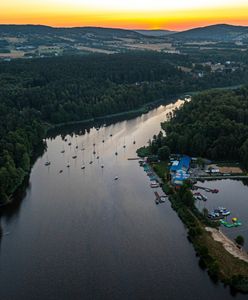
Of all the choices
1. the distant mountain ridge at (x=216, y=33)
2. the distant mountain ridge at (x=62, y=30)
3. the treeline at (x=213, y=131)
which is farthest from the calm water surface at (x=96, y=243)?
the distant mountain ridge at (x=216, y=33)

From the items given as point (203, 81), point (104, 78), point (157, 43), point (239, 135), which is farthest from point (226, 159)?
point (157, 43)

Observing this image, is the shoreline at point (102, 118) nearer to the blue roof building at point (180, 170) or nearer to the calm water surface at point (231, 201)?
the blue roof building at point (180, 170)

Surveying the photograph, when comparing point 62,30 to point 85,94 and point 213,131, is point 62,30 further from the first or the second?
point 213,131

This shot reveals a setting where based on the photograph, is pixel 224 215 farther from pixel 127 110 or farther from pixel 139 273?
pixel 127 110

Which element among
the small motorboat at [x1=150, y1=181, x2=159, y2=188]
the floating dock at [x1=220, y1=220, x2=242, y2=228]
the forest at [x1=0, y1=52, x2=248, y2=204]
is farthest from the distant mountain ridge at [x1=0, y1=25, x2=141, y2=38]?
the floating dock at [x1=220, y1=220, x2=242, y2=228]

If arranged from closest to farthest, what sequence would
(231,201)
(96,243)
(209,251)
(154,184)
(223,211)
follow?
(209,251) < (96,243) < (223,211) < (231,201) < (154,184)

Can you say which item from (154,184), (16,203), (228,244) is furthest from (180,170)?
(16,203)
